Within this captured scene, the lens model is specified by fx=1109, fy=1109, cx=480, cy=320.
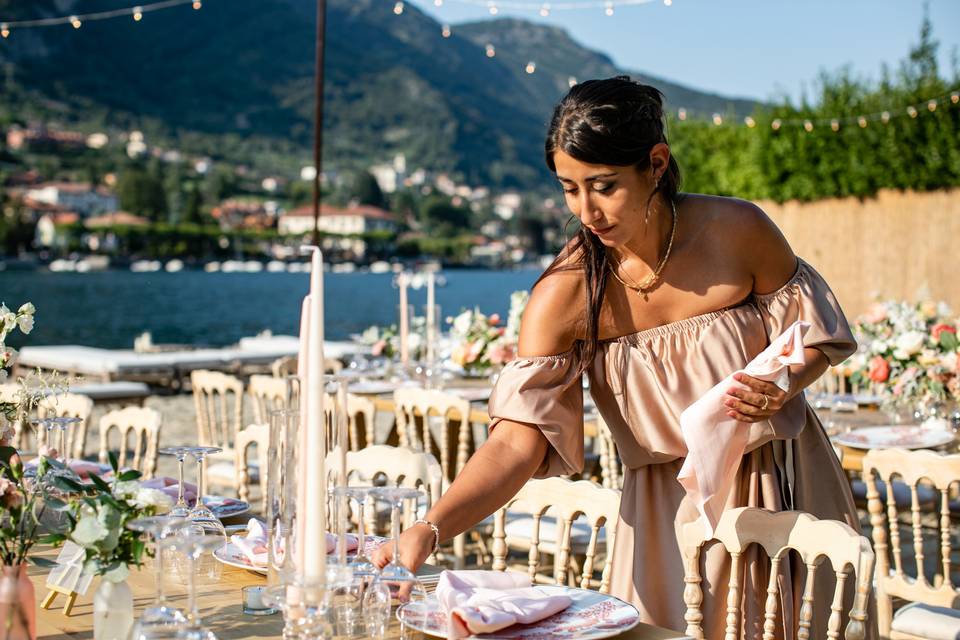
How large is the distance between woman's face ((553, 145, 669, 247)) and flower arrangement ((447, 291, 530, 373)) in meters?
4.04

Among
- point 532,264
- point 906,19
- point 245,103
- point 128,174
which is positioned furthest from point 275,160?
point 906,19

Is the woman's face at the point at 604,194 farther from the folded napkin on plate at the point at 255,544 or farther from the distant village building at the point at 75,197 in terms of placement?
the distant village building at the point at 75,197

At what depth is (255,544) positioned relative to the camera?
2.08 m

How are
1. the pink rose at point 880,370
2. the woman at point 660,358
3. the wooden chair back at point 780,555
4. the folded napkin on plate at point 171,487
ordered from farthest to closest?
the pink rose at point 880,370 < the folded napkin on plate at point 171,487 < the woman at point 660,358 < the wooden chair back at point 780,555

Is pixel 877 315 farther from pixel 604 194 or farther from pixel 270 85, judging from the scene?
pixel 270 85

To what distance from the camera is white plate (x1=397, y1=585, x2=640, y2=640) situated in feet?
5.23

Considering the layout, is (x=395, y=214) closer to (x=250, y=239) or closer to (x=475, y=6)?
(x=250, y=239)

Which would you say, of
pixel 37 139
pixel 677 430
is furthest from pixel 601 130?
pixel 37 139

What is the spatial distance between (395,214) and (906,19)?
8792 cm

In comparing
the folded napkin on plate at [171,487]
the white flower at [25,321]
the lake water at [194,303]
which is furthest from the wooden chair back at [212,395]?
the lake water at [194,303]

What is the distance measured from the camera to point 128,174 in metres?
89.2

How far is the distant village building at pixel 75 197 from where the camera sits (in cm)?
8867

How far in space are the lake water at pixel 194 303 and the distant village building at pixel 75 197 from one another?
549cm

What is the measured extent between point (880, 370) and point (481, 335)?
2.39 m
